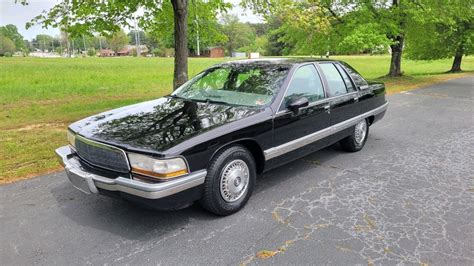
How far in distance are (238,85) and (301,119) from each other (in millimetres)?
894

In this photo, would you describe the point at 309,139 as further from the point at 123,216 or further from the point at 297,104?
the point at 123,216

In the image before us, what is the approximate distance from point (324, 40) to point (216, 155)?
15.0 metres

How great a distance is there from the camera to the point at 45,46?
162000 millimetres

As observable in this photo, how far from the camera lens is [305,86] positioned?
4406mm

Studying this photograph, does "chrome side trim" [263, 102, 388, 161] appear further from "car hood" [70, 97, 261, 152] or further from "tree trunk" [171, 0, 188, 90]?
"tree trunk" [171, 0, 188, 90]

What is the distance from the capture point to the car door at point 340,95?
4.78 meters

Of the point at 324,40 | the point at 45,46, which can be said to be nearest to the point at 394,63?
the point at 324,40

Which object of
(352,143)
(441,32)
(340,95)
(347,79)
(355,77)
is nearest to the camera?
(340,95)

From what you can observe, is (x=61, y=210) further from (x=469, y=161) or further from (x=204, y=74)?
(x=469, y=161)

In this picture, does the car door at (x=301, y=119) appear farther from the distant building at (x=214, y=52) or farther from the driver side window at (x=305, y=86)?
the distant building at (x=214, y=52)

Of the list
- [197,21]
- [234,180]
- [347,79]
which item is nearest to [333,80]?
[347,79]

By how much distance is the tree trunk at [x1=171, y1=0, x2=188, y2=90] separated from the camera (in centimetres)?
805

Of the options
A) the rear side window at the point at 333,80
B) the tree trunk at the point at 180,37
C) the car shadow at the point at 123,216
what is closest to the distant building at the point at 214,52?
the tree trunk at the point at 180,37

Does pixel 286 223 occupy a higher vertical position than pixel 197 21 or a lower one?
lower
